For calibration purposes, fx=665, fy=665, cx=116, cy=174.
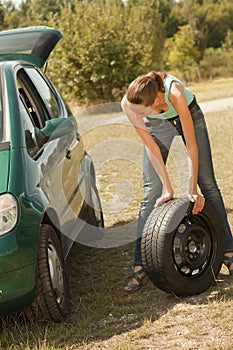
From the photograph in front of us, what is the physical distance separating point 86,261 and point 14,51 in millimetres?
1968

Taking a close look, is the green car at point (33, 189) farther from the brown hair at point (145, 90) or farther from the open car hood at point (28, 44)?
the brown hair at point (145, 90)

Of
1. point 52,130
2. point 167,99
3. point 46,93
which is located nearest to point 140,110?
point 167,99

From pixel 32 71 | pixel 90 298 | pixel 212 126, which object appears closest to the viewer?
pixel 90 298

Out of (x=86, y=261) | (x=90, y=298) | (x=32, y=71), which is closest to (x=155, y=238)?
(x=90, y=298)

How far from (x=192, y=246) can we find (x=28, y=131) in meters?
1.39

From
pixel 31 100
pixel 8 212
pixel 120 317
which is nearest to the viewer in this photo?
pixel 8 212

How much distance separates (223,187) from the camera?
336 inches

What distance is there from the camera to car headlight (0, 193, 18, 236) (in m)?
3.79

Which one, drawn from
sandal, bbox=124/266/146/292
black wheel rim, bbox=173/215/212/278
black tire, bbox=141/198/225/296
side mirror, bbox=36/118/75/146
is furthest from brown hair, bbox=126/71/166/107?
sandal, bbox=124/266/146/292

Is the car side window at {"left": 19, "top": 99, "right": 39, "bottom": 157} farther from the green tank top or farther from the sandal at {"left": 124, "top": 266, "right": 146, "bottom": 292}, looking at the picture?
the sandal at {"left": 124, "top": 266, "right": 146, "bottom": 292}

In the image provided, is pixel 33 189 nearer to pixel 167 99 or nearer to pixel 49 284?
pixel 49 284

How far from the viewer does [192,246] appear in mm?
4668

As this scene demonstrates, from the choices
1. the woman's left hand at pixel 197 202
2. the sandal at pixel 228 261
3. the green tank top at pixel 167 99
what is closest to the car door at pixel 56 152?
the green tank top at pixel 167 99

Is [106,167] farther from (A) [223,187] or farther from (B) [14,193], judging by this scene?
(B) [14,193]
